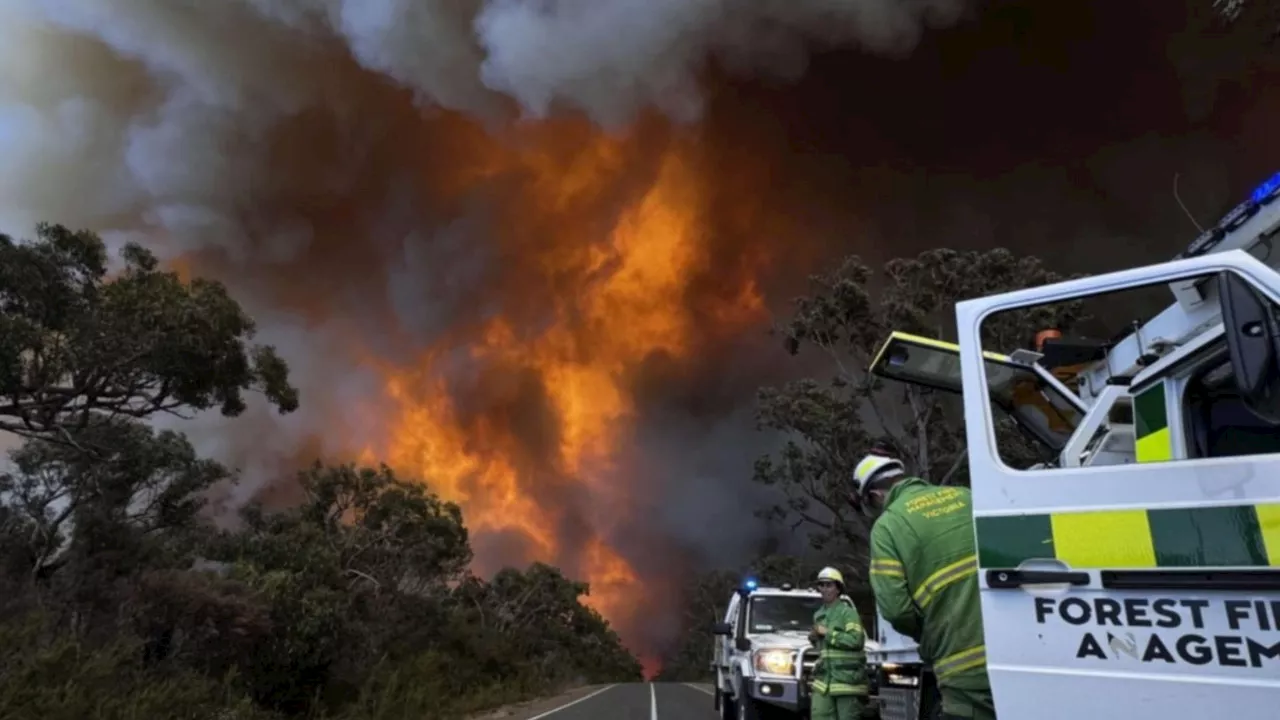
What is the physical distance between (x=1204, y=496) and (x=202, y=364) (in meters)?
15.1

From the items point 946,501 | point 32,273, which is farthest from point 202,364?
point 946,501

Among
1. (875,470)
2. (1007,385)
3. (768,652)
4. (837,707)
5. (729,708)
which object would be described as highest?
(1007,385)

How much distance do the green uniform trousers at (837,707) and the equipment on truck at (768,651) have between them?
3045 mm

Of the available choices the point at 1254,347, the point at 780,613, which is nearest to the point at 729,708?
the point at 780,613

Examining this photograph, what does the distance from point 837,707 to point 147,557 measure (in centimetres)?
1936

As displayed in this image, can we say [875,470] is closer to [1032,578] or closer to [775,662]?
[1032,578]

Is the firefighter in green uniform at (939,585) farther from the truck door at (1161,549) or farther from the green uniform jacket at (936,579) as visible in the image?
the truck door at (1161,549)

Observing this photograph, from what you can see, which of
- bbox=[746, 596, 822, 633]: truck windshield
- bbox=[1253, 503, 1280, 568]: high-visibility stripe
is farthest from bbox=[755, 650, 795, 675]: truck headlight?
bbox=[1253, 503, 1280, 568]: high-visibility stripe

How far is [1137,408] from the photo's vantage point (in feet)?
9.84

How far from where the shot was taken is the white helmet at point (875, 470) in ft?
11.0

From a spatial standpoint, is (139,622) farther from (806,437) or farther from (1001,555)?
(806,437)

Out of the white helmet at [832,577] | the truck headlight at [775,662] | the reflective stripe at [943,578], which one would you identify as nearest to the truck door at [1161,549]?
the reflective stripe at [943,578]

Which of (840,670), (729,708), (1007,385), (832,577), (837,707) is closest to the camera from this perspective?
(1007,385)

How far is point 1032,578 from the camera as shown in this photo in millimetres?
2471
